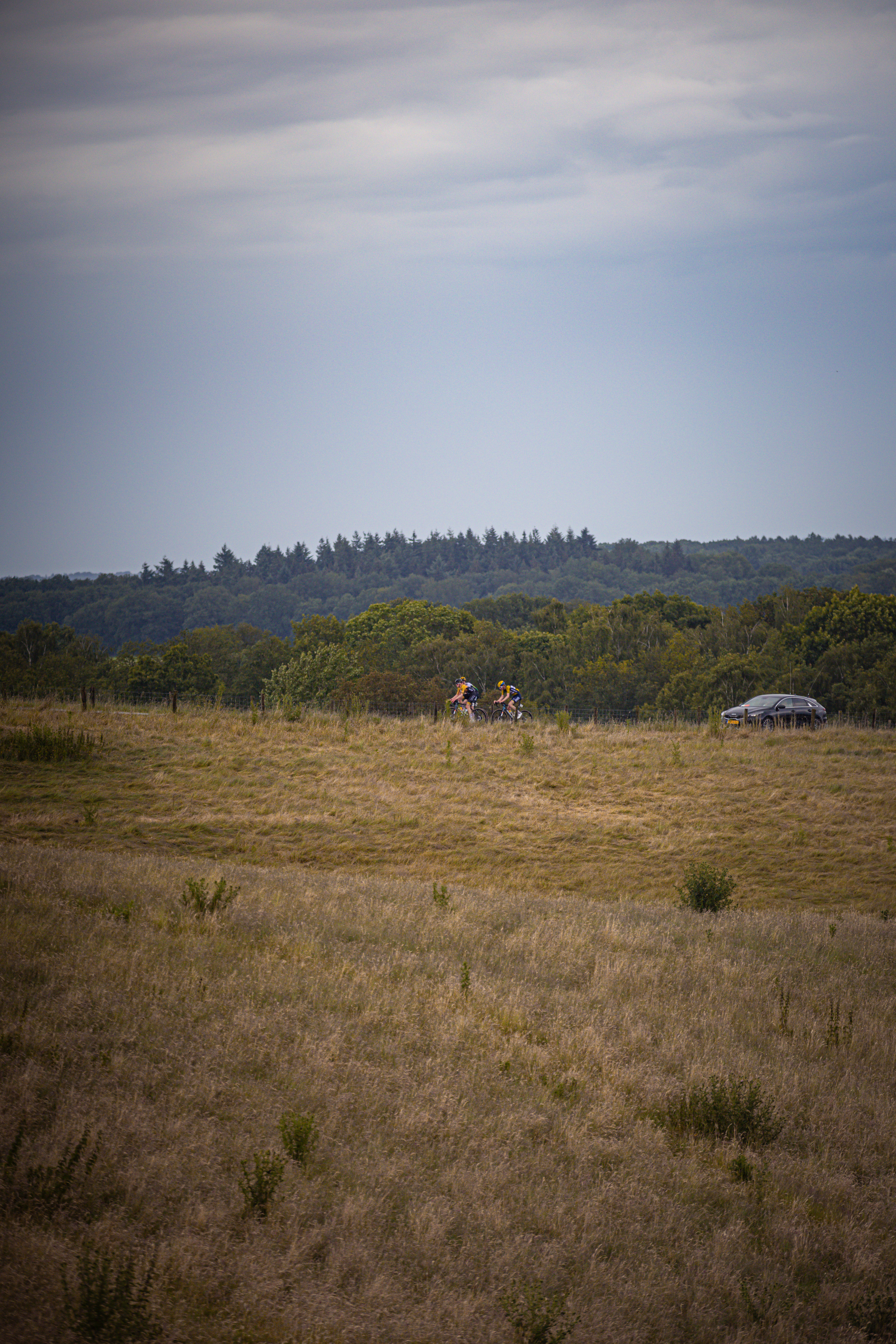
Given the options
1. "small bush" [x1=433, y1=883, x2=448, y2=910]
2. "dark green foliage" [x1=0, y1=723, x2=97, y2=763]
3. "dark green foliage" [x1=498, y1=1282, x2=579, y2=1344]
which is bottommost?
"small bush" [x1=433, y1=883, x2=448, y2=910]

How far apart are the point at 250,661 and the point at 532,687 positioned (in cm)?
2826

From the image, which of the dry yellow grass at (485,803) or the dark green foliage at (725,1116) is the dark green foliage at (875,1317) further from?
the dry yellow grass at (485,803)

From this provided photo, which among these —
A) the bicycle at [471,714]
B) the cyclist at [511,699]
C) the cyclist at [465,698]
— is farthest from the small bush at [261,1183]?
the cyclist at [511,699]

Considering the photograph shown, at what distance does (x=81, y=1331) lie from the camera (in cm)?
319

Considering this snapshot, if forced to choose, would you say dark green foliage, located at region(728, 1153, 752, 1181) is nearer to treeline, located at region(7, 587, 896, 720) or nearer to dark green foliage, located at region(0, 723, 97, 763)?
dark green foliage, located at region(0, 723, 97, 763)

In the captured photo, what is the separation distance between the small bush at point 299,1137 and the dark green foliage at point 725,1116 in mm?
2427

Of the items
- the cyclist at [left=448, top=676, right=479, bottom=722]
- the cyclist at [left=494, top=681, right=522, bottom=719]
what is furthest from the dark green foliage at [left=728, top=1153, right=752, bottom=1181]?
the cyclist at [left=494, top=681, right=522, bottom=719]

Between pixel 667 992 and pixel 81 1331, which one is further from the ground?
pixel 81 1331

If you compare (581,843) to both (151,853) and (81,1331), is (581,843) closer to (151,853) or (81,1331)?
(151,853)

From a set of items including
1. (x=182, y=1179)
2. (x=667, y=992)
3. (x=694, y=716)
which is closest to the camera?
(x=182, y=1179)

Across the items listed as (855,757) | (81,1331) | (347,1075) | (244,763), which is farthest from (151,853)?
(855,757)

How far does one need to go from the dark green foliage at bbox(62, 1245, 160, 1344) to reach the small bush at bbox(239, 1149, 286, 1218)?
2.36 ft

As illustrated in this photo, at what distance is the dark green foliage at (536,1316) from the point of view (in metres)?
3.55

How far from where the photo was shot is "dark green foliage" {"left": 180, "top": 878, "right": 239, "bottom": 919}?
9219mm
